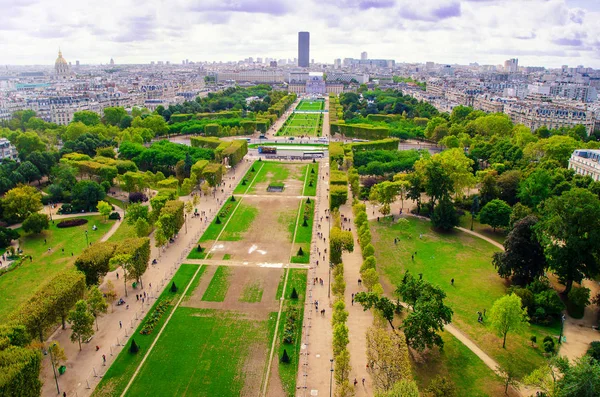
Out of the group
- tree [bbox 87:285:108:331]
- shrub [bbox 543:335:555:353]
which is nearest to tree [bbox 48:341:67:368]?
tree [bbox 87:285:108:331]

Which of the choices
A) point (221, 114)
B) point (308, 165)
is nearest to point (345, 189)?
point (308, 165)

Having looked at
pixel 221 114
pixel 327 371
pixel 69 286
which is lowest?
pixel 327 371

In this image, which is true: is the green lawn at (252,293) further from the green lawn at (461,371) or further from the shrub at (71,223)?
the shrub at (71,223)

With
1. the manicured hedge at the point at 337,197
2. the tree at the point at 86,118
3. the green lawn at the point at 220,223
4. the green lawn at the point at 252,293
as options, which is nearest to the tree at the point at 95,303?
the green lawn at the point at 252,293

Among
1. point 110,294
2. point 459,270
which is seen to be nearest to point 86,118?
point 110,294

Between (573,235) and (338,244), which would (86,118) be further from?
(573,235)

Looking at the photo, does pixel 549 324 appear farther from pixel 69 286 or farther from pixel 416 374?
pixel 69 286

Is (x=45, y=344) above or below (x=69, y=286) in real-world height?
below
